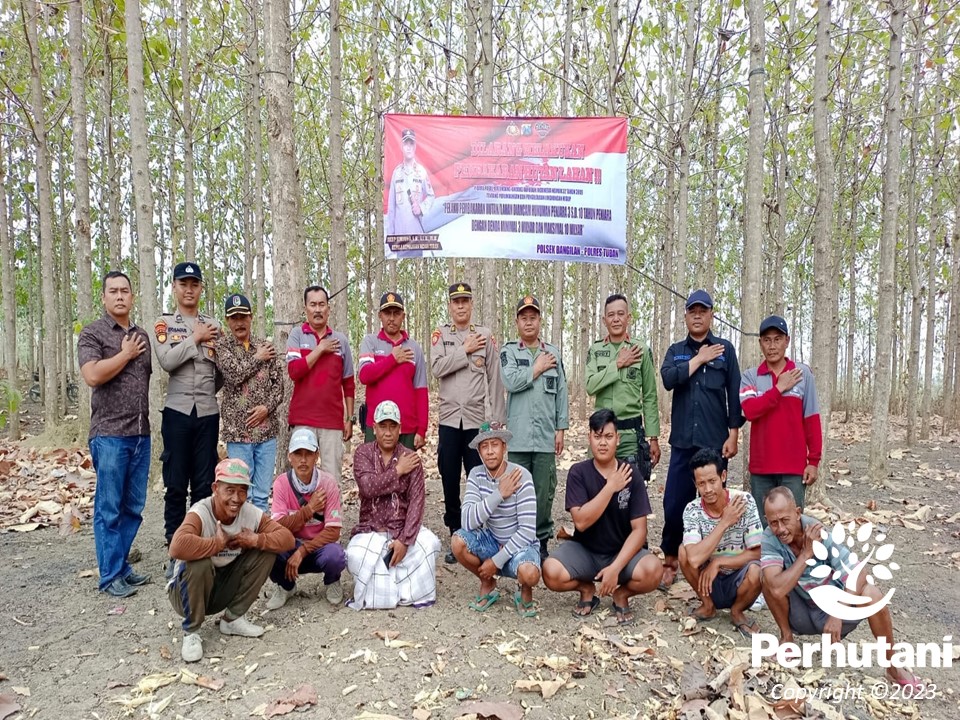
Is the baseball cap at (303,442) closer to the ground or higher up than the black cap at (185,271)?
closer to the ground

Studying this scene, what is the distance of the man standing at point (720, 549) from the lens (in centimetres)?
383

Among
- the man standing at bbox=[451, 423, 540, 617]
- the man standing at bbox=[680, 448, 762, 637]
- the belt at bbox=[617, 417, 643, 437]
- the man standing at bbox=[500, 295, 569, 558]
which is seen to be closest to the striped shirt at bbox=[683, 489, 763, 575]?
the man standing at bbox=[680, 448, 762, 637]

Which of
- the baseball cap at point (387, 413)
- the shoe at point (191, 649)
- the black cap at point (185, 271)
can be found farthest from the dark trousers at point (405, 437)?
the shoe at point (191, 649)

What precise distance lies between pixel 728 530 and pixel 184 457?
13.1ft

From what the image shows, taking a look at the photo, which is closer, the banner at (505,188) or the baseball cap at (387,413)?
the baseball cap at (387,413)

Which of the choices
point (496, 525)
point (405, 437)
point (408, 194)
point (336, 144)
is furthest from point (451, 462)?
point (336, 144)

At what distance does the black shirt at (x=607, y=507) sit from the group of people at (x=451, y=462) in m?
0.01

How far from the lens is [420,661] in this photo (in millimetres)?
3406

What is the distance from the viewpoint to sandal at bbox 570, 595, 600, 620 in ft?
13.3

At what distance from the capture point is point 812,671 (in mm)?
3406

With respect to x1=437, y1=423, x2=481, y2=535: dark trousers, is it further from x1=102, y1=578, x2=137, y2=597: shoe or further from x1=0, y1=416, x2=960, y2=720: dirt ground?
x1=102, y1=578, x2=137, y2=597: shoe

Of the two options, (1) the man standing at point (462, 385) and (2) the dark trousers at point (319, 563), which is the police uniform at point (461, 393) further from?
(2) the dark trousers at point (319, 563)

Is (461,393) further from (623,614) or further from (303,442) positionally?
(623,614)

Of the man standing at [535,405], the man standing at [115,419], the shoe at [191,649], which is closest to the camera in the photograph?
the shoe at [191,649]
